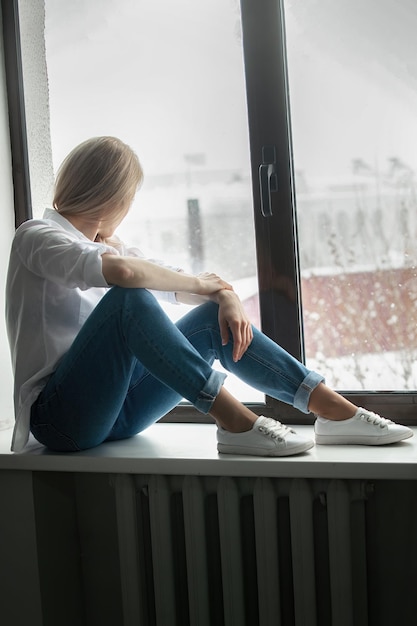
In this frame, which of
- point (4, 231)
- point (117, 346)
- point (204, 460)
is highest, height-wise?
point (4, 231)

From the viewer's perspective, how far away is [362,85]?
1.77 metres

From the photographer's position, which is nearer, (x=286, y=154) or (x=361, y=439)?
(x=361, y=439)

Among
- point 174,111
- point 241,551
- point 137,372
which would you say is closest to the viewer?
point 241,551

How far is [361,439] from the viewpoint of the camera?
62.9 inches

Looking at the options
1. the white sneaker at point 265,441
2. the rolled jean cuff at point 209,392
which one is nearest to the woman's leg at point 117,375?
the rolled jean cuff at point 209,392

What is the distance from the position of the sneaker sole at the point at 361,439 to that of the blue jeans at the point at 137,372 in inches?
3.2

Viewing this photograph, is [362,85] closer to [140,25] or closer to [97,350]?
[140,25]

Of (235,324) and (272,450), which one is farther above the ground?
(235,324)

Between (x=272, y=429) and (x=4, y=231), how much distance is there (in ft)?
3.09

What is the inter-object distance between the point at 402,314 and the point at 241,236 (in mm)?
440

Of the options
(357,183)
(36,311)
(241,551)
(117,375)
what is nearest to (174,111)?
(357,183)

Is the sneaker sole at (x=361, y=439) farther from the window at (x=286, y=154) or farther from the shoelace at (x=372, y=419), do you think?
the window at (x=286, y=154)

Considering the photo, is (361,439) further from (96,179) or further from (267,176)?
(96,179)

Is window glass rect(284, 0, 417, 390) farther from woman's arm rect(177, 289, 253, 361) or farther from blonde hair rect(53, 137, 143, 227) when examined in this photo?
blonde hair rect(53, 137, 143, 227)
